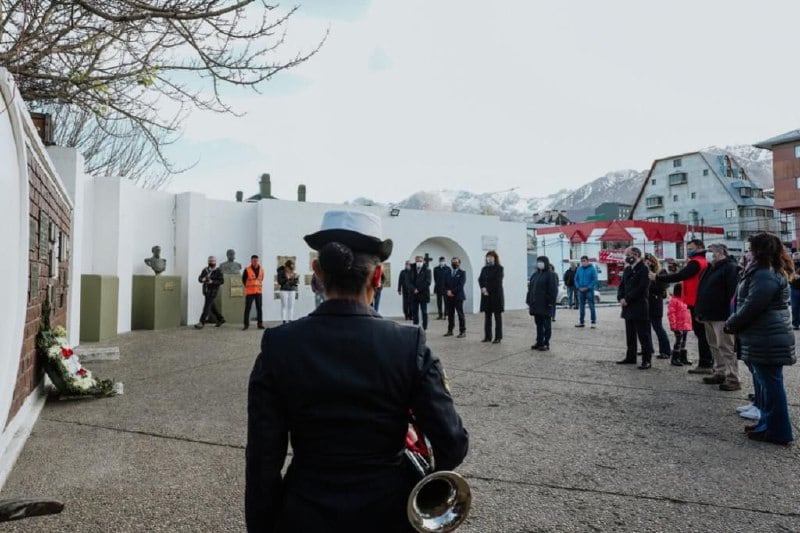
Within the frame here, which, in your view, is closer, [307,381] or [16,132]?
[307,381]

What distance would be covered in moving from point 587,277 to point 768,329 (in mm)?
9136

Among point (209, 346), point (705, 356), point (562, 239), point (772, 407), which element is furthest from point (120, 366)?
point (562, 239)

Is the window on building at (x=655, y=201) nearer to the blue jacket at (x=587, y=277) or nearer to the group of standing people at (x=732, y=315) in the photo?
the blue jacket at (x=587, y=277)

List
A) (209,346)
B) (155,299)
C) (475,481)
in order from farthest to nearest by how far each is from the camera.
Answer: (155,299), (209,346), (475,481)

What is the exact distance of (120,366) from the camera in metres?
7.68

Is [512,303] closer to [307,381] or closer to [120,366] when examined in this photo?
[120,366]

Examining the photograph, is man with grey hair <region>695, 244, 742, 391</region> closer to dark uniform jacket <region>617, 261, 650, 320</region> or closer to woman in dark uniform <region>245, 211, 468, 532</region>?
dark uniform jacket <region>617, 261, 650, 320</region>

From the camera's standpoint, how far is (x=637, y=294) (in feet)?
25.3

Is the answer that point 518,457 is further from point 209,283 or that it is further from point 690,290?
point 209,283

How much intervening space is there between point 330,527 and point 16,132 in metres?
3.81

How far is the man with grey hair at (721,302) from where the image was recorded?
245 inches

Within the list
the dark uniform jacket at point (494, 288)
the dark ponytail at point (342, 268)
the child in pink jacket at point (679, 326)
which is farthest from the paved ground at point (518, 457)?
the dark uniform jacket at point (494, 288)

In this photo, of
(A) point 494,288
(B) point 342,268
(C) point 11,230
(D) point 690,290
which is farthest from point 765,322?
(A) point 494,288

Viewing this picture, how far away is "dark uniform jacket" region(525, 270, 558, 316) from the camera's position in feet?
31.0
